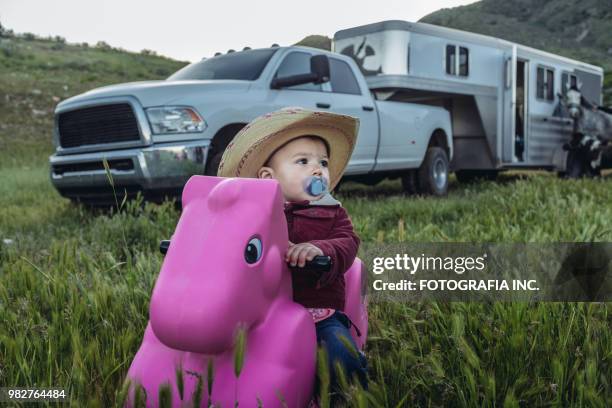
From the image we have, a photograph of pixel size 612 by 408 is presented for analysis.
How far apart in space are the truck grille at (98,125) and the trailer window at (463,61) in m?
5.91

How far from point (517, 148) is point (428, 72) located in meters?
3.31

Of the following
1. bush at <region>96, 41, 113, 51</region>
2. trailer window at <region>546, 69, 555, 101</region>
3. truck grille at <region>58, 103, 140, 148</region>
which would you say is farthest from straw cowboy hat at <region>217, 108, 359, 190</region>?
bush at <region>96, 41, 113, 51</region>

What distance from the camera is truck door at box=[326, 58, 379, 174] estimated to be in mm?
7578

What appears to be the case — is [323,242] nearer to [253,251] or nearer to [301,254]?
[301,254]

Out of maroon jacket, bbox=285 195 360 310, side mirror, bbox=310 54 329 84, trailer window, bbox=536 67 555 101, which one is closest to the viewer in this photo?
maroon jacket, bbox=285 195 360 310

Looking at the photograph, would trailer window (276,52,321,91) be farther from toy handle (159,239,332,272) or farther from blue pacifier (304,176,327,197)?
toy handle (159,239,332,272)

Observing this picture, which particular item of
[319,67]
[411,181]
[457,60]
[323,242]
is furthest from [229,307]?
[457,60]

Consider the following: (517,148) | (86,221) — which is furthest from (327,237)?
(517,148)

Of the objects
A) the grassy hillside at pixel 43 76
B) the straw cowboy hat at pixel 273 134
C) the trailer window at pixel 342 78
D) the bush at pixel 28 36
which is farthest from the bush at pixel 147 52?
the straw cowboy hat at pixel 273 134

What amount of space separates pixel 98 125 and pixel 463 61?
20.1 ft

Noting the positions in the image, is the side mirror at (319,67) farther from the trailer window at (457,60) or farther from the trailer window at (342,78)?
the trailer window at (457,60)

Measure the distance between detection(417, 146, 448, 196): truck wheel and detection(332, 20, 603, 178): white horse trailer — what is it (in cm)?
99

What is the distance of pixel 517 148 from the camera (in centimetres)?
1145

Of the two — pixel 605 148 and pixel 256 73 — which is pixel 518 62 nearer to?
pixel 605 148
